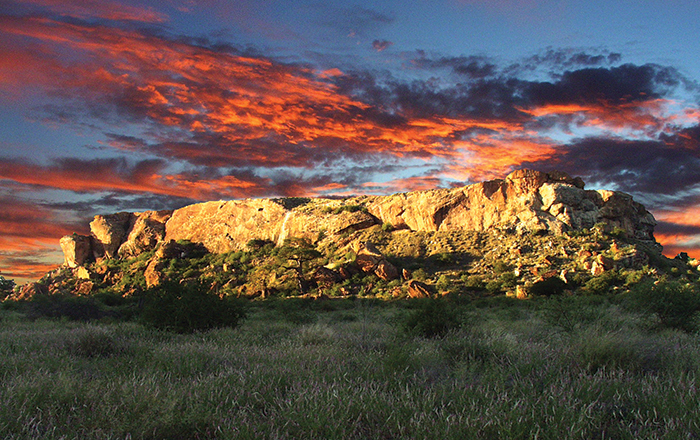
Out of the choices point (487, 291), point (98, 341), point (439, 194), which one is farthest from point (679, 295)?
point (439, 194)

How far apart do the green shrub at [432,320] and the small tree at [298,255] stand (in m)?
29.2

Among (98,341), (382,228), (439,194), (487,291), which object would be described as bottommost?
(487,291)

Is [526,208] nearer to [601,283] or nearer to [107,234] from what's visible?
[601,283]

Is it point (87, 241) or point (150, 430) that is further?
point (87, 241)

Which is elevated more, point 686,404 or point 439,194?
point 439,194

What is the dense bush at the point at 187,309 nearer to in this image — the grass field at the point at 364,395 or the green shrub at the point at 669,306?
the grass field at the point at 364,395

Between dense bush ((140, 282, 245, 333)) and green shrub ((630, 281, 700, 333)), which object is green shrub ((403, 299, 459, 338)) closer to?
dense bush ((140, 282, 245, 333))

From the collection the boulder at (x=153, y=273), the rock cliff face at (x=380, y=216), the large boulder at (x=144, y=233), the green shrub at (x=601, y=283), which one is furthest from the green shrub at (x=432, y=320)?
the large boulder at (x=144, y=233)

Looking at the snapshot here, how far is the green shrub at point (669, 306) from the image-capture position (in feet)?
40.3

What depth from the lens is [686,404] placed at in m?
3.93

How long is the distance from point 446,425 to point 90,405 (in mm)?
3621

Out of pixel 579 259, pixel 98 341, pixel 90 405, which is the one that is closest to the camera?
pixel 90 405

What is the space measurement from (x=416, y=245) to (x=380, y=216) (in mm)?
8582

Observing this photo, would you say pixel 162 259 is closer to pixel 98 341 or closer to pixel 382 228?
pixel 382 228
